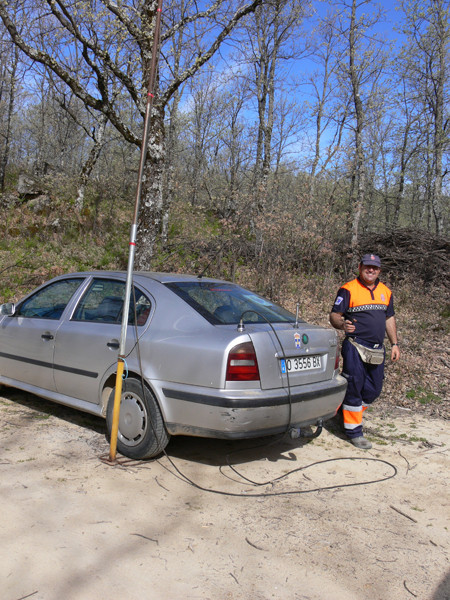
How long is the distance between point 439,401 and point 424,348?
5.90 ft

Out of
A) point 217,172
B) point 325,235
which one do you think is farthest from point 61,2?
point 217,172

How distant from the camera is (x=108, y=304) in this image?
4.42 m

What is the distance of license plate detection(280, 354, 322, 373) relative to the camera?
3723mm

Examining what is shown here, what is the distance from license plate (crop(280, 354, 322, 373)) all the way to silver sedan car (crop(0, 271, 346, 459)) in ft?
0.04

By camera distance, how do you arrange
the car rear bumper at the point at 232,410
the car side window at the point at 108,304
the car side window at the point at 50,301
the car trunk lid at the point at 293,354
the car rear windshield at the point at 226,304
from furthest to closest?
the car side window at the point at 50,301, the car side window at the point at 108,304, the car rear windshield at the point at 226,304, the car trunk lid at the point at 293,354, the car rear bumper at the point at 232,410

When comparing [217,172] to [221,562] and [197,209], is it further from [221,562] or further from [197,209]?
[221,562]

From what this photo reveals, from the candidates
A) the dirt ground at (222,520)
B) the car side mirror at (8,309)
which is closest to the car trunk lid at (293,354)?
the dirt ground at (222,520)

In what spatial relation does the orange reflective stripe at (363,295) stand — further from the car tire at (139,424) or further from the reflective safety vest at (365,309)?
the car tire at (139,424)

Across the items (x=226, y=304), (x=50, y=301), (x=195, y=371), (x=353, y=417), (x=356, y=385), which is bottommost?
(x=353, y=417)

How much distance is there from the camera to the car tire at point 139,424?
3.74m

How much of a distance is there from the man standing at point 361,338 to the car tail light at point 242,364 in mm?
1579

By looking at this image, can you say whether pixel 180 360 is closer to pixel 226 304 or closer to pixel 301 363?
pixel 226 304

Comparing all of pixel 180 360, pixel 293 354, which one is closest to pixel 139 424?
pixel 180 360

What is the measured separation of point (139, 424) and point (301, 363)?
1.43 m
